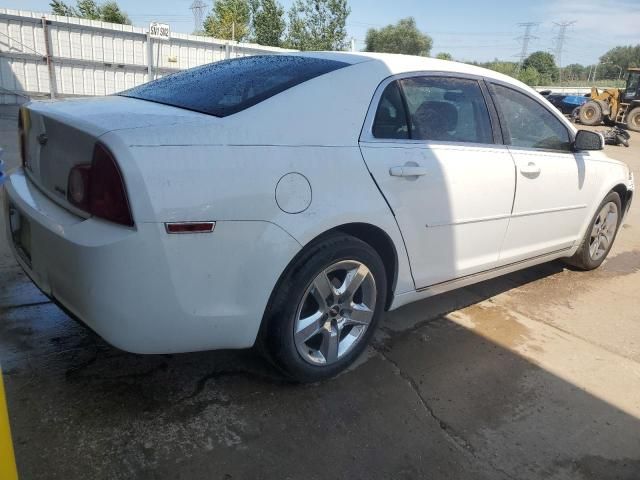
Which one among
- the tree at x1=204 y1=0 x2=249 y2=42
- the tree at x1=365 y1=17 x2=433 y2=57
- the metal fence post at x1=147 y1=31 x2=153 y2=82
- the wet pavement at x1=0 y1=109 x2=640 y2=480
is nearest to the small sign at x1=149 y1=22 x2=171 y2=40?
the metal fence post at x1=147 y1=31 x2=153 y2=82

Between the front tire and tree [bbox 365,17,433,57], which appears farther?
tree [bbox 365,17,433,57]

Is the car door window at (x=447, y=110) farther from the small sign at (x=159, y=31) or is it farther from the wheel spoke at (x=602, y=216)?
the small sign at (x=159, y=31)

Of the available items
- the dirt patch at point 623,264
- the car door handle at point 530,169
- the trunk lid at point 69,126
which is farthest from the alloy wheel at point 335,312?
the dirt patch at point 623,264

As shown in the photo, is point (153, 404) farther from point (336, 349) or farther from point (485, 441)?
point (485, 441)

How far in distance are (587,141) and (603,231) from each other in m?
1.21

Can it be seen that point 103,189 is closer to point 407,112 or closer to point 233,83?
point 233,83

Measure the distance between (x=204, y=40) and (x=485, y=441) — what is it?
51.5ft

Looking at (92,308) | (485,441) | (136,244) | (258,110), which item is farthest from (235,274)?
(485,441)

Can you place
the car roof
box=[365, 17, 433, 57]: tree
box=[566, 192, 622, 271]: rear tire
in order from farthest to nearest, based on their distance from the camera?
1. box=[365, 17, 433, 57]: tree
2. box=[566, 192, 622, 271]: rear tire
3. the car roof

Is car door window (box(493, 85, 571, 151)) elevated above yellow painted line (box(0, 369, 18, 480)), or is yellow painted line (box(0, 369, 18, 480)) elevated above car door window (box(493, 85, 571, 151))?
car door window (box(493, 85, 571, 151))

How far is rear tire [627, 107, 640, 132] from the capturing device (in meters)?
22.5

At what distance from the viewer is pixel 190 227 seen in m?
1.97

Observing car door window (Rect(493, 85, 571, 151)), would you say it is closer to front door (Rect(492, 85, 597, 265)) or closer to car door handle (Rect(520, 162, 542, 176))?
front door (Rect(492, 85, 597, 265))

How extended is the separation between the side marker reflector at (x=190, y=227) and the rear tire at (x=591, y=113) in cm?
2453
